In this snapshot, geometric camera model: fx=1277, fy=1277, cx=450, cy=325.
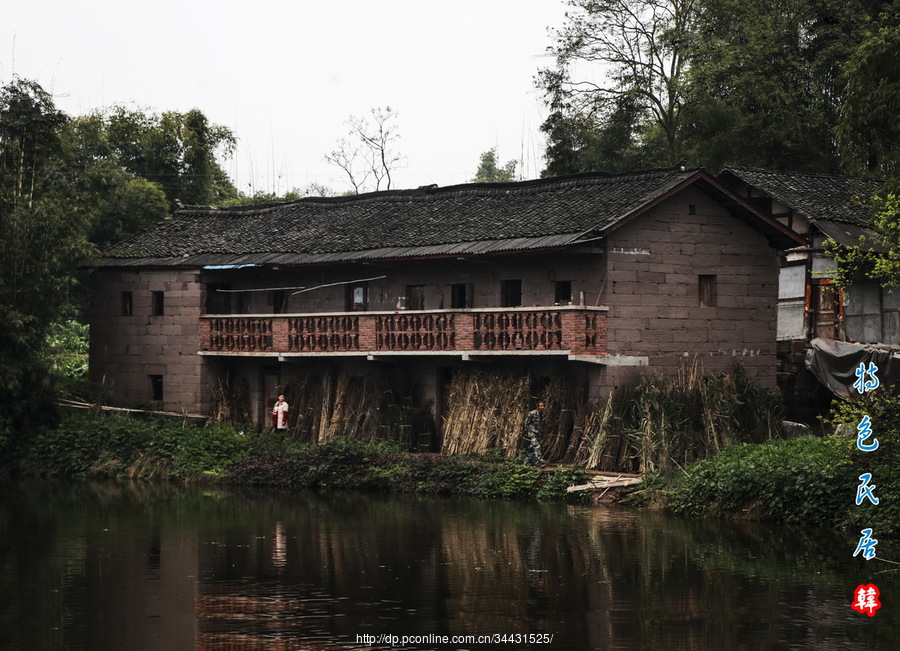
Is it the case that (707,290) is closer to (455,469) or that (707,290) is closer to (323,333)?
(455,469)

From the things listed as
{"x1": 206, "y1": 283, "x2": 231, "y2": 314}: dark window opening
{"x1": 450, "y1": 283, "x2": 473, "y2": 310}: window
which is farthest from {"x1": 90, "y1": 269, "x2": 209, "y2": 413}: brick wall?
{"x1": 450, "y1": 283, "x2": 473, "y2": 310}: window

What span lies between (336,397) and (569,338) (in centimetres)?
791

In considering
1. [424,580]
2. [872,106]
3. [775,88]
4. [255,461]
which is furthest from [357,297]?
[424,580]

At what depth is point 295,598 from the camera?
16.5 m

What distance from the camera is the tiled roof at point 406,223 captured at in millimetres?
30203

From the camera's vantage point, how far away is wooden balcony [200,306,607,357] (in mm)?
28734

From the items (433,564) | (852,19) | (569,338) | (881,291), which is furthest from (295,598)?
(852,19)

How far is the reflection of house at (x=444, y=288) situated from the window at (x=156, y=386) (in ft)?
0.18

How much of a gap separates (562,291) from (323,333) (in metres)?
6.63

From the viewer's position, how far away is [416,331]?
31.2 m

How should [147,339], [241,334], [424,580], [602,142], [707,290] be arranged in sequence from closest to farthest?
[424,580], [707,290], [241,334], [147,339], [602,142]

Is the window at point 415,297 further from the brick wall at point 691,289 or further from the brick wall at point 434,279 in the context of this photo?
the brick wall at point 691,289

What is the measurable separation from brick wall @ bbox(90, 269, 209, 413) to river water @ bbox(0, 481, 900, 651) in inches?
384

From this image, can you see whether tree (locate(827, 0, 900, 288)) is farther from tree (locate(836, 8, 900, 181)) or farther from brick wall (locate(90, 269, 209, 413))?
brick wall (locate(90, 269, 209, 413))
